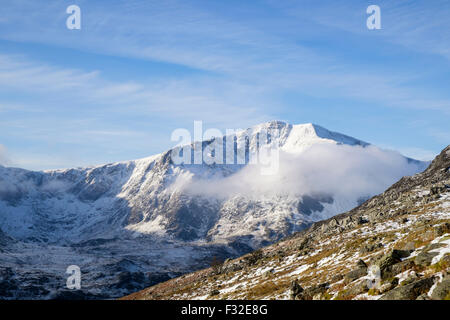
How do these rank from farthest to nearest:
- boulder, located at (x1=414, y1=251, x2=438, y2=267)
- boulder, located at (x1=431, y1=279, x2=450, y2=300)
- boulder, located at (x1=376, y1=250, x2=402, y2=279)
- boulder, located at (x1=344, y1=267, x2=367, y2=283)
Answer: boulder, located at (x1=344, y1=267, x2=367, y2=283) → boulder, located at (x1=376, y1=250, x2=402, y2=279) → boulder, located at (x1=414, y1=251, x2=438, y2=267) → boulder, located at (x1=431, y1=279, x2=450, y2=300)

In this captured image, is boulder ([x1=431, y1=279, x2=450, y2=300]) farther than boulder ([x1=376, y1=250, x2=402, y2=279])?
No

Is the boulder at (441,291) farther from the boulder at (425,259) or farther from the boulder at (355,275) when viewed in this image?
the boulder at (355,275)

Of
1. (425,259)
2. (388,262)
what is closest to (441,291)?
(425,259)

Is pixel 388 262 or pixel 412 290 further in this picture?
pixel 388 262

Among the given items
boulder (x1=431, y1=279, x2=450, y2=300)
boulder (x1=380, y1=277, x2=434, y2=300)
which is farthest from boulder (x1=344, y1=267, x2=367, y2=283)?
boulder (x1=431, y1=279, x2=450, y2=300)

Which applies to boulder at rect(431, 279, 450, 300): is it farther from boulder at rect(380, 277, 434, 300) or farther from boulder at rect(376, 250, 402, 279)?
boulder at rect(376, 250, 402, 279)

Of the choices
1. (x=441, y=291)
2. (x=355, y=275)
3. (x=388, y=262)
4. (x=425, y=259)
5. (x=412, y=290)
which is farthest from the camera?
(x=355, y=275)

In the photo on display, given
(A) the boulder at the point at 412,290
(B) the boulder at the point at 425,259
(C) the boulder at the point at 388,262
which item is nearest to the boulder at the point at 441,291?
(A) the boulder at the point at 412,290

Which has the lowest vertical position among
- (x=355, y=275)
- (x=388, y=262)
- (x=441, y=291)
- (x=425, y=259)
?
(x=355, y=275)

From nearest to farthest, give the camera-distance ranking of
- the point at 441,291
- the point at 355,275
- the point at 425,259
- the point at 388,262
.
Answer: the point at 441,291 → the point at 425,259 → the point at 388,262 → the point at 355,275

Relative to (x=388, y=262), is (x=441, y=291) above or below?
above

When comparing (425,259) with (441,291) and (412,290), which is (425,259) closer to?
(412,290)
